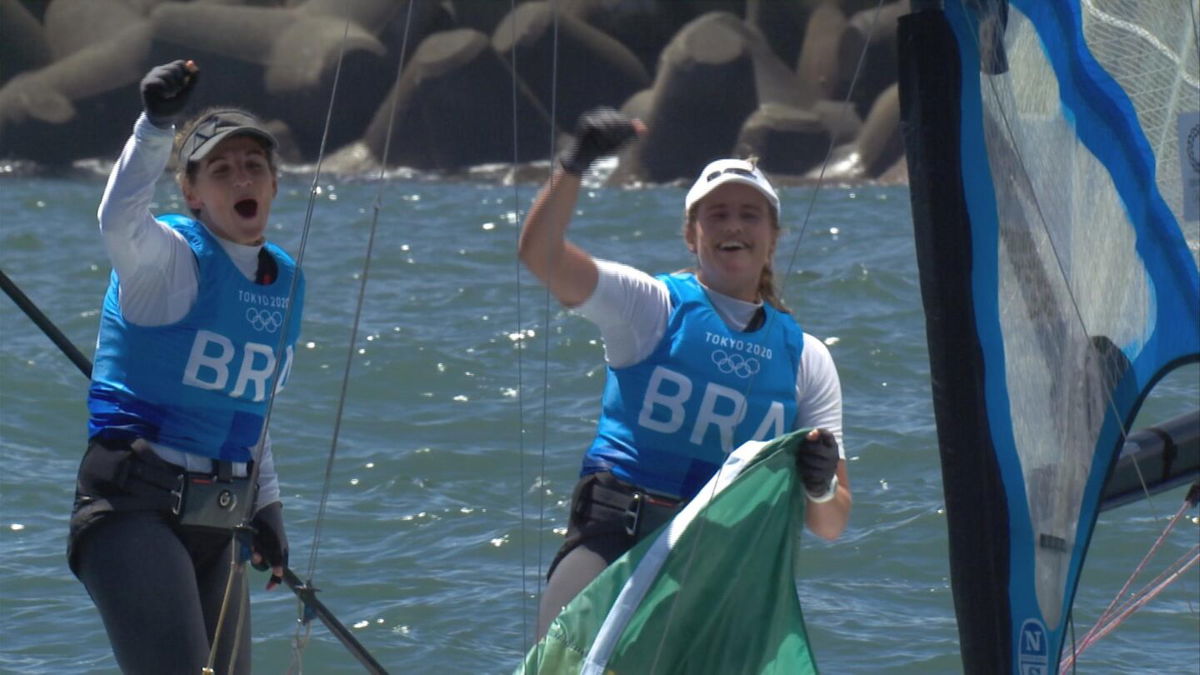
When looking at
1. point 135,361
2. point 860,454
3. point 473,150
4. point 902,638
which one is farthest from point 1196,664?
point 473,150

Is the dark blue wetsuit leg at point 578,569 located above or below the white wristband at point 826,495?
below

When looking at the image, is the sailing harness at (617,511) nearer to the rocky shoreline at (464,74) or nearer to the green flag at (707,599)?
the green flag at (707,599)

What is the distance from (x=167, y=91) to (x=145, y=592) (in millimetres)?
697

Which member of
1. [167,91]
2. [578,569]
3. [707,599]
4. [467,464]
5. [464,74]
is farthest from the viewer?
[464,74]

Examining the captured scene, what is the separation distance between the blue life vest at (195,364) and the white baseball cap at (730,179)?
61 cm

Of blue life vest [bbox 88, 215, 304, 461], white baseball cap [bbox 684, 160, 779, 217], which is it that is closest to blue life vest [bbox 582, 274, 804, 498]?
white baseball cap [bbox 684, 160, 779, 217]

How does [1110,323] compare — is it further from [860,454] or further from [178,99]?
[860,454]

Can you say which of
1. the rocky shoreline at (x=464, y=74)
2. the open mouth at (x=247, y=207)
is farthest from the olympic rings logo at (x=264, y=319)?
the rocky shoreline at (x=464, y=74)

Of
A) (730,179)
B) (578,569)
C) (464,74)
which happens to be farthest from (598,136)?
(464,74)

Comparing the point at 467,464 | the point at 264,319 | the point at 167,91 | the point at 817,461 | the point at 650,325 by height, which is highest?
the point at 167,91

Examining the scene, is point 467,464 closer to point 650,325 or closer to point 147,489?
point 147,489

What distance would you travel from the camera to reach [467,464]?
6.26 metres

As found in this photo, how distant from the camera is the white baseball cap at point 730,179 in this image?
8.38 ft

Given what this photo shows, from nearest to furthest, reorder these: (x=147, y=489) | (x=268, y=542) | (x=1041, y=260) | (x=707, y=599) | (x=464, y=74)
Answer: (x=1041, y=260) → (x=707, y=599) → (x=147, y=489) → (x=268, y=542) → (x=464, y=74)
